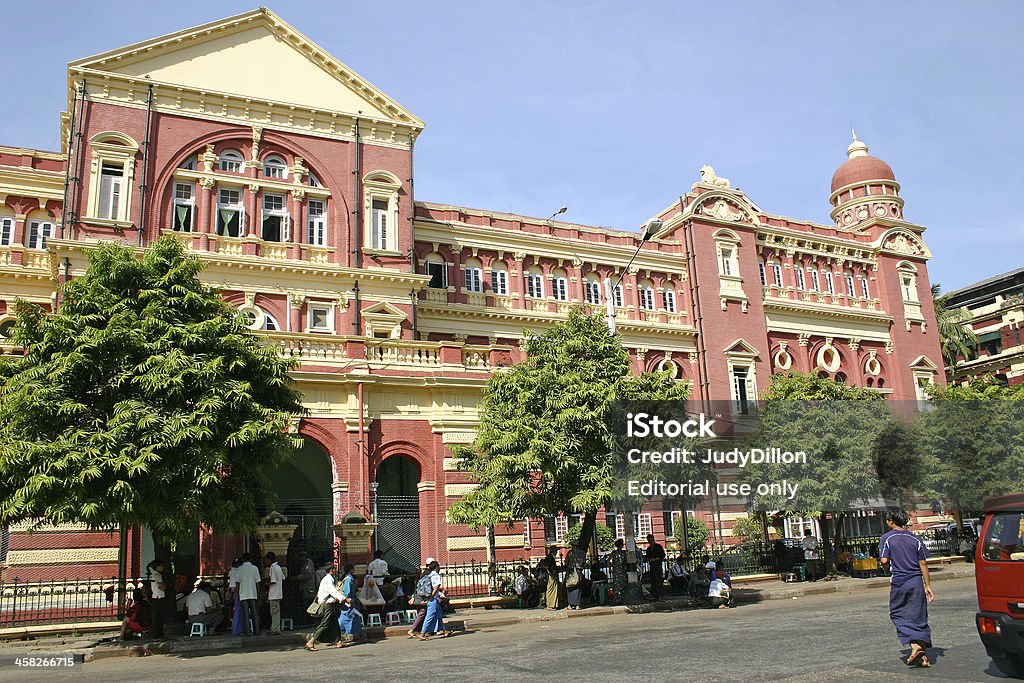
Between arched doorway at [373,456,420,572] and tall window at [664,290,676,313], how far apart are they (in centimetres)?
2224

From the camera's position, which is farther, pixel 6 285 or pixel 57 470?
pixel 6 285

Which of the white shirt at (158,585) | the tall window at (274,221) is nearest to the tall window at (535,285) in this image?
the tall window at (274,221)

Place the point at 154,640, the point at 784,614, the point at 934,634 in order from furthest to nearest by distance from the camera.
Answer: the point at 784,614 < the point at 154,640 < the point at 934,634

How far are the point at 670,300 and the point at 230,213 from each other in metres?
22.8

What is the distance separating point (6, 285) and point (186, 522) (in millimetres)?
20063

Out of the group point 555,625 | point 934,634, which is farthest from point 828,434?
point 934,634

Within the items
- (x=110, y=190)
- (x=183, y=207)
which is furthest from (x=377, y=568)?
(x=110, y=190)

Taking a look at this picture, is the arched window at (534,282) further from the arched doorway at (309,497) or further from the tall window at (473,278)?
the arched doorway at (309,497)

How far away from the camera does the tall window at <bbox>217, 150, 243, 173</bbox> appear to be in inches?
1255

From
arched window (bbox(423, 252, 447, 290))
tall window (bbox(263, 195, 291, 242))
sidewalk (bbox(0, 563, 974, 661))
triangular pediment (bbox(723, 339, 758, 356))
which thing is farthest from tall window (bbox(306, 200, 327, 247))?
triangular pediment (bbox(723, 339, 758, 356))

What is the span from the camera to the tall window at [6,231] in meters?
32.3

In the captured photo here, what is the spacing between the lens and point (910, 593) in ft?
33.3

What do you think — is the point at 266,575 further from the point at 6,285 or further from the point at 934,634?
the point at 6,285

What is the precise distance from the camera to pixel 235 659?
1462 centimetres
